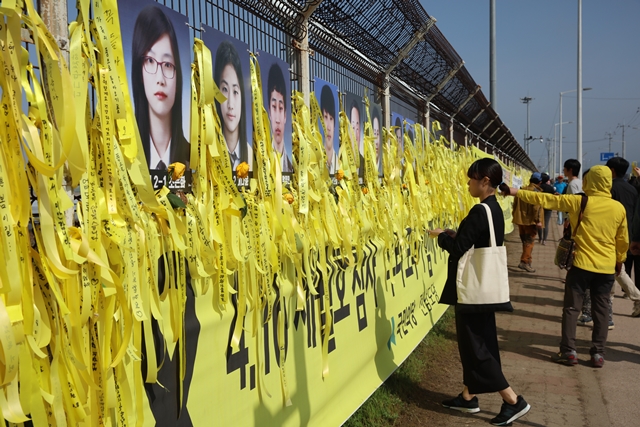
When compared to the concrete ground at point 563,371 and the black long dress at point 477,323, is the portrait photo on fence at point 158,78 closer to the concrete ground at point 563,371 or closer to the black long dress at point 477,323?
the black long dress at point 477,323

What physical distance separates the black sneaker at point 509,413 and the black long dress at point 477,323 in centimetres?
15

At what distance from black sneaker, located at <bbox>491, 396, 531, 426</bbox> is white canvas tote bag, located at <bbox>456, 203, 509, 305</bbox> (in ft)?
2.44

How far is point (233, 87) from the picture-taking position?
2.95m

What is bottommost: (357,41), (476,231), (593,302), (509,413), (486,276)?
(509,413)

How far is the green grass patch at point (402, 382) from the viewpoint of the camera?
3.84 metres

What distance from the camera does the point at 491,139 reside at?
1888cm

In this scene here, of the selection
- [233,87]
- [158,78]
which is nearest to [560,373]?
[233,87]

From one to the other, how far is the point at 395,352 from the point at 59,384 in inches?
133

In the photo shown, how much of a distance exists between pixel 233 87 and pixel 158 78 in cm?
61

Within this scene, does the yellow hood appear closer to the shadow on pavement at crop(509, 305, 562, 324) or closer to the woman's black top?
the woman's black top

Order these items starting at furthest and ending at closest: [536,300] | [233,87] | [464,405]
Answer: [536,300] < [464,405] < [233,87]

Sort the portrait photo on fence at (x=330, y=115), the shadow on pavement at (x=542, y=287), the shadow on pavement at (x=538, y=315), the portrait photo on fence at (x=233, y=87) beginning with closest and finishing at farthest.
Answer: the portrait photo on fence at (x=233, y=87) → the portrait photo on fence at (x=330, y=115) → the shadow on pavement at (x=538, y=315) → the shadow on pavement at (x=542, y=287)

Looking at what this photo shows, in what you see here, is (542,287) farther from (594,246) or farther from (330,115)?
(330,115)

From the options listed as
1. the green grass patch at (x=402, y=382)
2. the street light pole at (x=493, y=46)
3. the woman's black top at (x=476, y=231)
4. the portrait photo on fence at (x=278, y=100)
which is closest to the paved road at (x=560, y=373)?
the green grass patch at (x=402, y=382)
